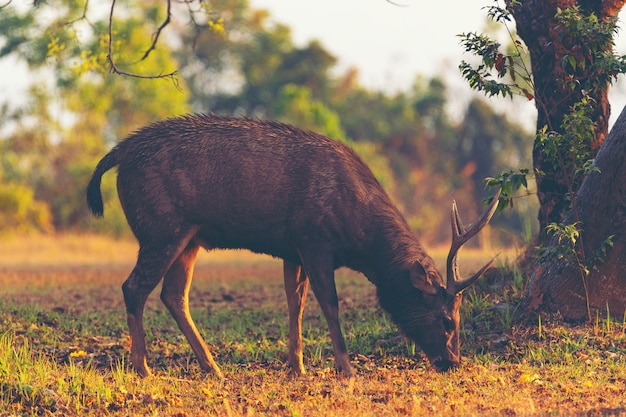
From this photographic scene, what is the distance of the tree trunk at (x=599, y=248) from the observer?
8.79 meters

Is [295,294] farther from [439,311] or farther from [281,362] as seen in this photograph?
[439,311]

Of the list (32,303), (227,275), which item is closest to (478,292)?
(32,303)

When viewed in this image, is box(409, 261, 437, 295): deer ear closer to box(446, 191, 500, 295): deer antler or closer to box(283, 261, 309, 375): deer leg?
box(446, 191, 500, 295): deer antler

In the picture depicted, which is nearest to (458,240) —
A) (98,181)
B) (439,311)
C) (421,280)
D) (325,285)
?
(421,280)

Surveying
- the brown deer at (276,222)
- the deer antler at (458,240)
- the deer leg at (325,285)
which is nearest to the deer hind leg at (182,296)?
the brown deer at (276,222)

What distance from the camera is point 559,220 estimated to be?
9.78 meters

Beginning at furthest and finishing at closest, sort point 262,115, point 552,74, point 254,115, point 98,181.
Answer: point 262,115
point 254,115
point 552,74
point 98,181

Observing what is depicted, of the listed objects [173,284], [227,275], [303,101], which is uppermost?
[303,101]

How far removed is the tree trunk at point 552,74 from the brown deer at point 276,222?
6.44 feet

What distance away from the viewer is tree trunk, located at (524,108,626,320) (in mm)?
8789

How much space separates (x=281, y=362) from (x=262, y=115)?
3197 centimetres

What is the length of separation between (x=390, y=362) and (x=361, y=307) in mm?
2491

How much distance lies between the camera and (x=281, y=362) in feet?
28.3

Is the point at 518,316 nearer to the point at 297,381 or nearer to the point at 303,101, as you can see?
the point at 297,381
